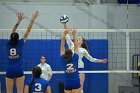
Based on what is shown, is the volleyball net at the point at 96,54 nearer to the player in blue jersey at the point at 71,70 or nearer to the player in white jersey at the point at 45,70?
the player in white jersey at the point at 45,70

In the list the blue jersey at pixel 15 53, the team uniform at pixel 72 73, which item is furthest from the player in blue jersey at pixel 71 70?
the blue jersey at pixel 15 53

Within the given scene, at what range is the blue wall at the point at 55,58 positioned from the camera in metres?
14.2

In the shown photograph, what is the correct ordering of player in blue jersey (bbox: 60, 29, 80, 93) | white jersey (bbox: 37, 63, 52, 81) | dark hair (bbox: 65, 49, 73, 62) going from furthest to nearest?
white jersey (bbox: 37, 63, 52, 81), player in blue jersey (bbox: 60, 29, 80, 93), dark hair (bbox: 65, 49, 73, 62)

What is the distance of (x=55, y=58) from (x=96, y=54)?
62.1 inches

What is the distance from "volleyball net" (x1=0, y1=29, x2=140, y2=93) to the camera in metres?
14.3

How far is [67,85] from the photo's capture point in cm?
888

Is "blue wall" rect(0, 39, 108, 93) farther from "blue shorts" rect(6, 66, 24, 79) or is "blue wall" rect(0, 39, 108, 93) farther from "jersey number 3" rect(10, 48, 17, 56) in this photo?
"jersey number 3" rect(10, 48, 17, 56)

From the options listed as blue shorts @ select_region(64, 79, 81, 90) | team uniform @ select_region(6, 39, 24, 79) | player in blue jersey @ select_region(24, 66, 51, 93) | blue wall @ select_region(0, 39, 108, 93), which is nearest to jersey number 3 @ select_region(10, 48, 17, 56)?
team uniform @ select_region(6, 39, 24, 79)

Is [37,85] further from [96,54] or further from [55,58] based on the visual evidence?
[96,54]

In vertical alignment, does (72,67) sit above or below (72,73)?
above

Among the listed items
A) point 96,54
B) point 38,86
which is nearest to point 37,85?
point 38,86

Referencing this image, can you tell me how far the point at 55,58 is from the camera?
14586 millimetres

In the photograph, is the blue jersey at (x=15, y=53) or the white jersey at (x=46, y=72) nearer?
the blue jersey at (x=15, y=53)

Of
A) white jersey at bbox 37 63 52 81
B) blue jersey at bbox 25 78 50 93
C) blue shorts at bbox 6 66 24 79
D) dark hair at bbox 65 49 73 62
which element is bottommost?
white jersey at bbox 37 63 52 81
